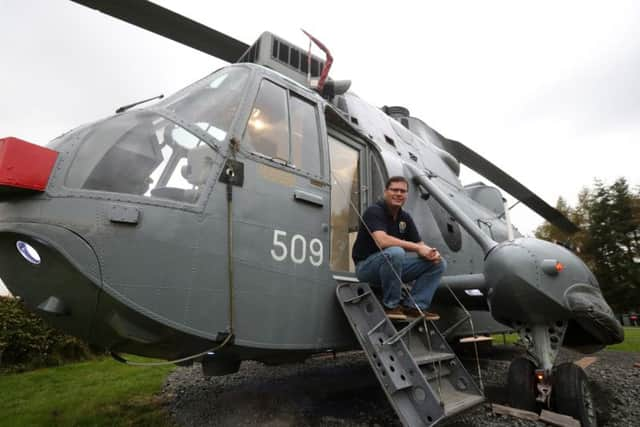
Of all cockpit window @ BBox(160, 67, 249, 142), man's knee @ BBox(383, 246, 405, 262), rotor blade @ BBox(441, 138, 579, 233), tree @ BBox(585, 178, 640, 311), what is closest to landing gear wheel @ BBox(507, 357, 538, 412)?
man's knee @ BBox(383, 246, 405, 262)

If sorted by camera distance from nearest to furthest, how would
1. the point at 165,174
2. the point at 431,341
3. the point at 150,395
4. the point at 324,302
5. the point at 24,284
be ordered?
the point at 24,284, the point at 165,174, the point at 324,302, the point at 431,341, the point at 150,395

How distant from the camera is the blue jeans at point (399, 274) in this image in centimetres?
321

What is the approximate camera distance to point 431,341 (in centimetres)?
355

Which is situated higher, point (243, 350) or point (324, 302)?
point (324, 302)

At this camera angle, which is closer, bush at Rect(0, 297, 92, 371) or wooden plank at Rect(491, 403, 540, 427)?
wooden plank at Rect(491, 403, 540, 427)

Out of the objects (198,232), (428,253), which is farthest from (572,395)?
(198,232)

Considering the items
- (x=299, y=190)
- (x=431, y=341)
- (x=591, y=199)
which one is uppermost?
(x=591, y=199)

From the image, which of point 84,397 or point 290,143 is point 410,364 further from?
point 84,397

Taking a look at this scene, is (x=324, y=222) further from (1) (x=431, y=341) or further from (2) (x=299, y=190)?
(1) (x=431, y=341)

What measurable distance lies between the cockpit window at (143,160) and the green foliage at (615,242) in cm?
2932

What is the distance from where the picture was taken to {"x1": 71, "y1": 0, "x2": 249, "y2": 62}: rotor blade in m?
4.12

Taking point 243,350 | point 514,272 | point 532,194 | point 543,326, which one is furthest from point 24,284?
point 532,194

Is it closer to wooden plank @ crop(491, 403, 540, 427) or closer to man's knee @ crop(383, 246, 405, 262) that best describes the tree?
wooden plank @ crop(491, 403, 540, 427)

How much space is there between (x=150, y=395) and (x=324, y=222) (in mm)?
3443
